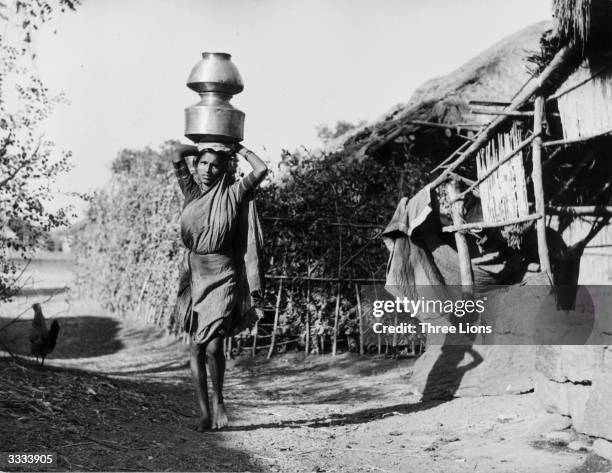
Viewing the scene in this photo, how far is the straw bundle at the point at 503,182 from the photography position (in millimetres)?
6924

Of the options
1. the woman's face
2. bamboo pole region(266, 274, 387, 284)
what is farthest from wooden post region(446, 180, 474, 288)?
the woman's face

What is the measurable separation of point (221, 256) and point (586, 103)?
3463mm

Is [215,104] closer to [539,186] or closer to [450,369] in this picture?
[539,186]

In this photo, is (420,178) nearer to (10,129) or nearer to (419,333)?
Result: (419,333)

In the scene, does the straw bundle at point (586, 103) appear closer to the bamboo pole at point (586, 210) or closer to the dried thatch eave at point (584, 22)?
the dried thatch eave at point (584, 22)

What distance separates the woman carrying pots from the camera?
5.02m

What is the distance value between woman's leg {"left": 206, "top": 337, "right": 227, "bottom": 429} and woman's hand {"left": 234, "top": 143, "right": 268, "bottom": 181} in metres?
1.15

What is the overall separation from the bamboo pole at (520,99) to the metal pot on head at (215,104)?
290 cm

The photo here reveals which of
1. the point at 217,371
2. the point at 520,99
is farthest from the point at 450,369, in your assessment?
the point at 217,371

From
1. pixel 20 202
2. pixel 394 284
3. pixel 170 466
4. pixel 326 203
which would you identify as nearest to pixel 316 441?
pixel 170 466

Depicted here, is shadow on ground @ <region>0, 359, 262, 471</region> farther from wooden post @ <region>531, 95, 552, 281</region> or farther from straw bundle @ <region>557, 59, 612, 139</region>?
straw bundle @ <region>557, 59, 612, 139</region>

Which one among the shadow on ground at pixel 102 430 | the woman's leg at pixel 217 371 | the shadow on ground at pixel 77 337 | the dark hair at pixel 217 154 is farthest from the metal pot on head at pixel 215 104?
the shadow on ground at pixel 77 337

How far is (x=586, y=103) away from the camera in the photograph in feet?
20.7

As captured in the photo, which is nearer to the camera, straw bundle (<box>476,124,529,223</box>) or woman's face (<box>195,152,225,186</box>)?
woman's face (<box>195,152,225,186</box>)
